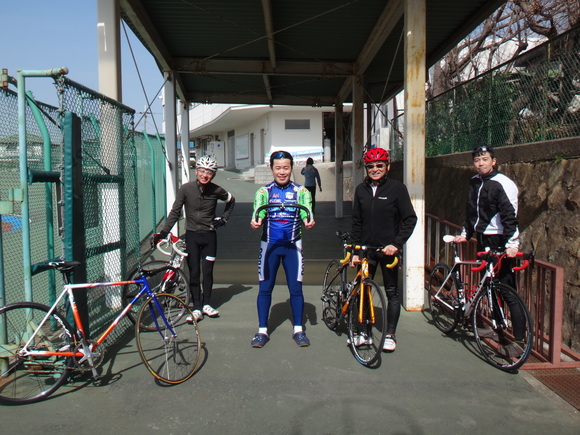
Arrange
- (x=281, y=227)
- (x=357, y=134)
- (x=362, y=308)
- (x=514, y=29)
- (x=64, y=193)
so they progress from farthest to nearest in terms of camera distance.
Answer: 1. (x=514, y=29)
2. (x=357, y=134)
3. (x=281, y=227)
4. (x=362, y=308)
5. (x=64, y=193)

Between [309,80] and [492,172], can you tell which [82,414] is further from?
[309,80]

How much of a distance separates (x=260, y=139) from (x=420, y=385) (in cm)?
3278

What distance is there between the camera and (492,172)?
4652 mm

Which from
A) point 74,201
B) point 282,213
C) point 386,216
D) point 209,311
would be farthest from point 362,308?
point 74,201

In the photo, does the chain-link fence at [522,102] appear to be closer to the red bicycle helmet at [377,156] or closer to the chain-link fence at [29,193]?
the red bicycle helmet at [377,156]

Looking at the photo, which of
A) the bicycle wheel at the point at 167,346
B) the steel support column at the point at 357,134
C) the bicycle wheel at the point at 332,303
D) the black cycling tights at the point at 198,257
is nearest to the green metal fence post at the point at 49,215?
the bicycle wheel at the point at 167,346

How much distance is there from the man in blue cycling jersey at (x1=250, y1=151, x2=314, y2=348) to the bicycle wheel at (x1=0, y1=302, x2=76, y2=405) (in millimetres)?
1742

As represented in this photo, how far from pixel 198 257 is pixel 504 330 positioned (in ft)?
10.8

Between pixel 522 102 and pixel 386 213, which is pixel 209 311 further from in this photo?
pixel 522 102

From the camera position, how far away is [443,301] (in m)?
5.36

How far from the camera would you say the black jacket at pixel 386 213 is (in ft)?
15.2

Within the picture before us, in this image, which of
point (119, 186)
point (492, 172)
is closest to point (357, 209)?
point (492, 172)

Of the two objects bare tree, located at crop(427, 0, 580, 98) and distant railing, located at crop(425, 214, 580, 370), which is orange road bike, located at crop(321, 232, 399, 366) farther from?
bare tree, located at crop(427, 0, 580, 98)

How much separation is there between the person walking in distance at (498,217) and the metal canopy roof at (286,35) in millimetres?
3552
